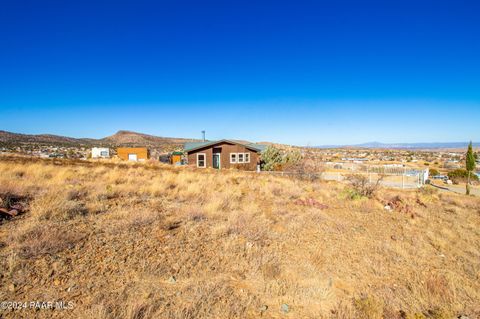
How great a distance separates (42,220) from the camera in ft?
17.7

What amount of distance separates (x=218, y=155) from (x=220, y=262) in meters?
25.9

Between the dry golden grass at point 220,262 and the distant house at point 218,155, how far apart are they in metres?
21.5

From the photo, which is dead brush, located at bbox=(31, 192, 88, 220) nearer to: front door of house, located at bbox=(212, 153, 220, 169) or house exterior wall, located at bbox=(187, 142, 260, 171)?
house exterior wall, located at bbox=(187, 142, 260, 171)

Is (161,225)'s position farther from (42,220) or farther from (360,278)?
(360,278)

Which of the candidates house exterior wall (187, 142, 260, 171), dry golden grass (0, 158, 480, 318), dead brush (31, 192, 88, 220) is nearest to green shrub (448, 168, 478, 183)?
house exterior wall (187, 142, 260, 171)

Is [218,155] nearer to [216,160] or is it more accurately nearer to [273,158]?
[216,160]

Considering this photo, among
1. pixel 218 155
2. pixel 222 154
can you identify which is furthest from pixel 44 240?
pixel 218 155

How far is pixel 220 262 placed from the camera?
4.59 meters

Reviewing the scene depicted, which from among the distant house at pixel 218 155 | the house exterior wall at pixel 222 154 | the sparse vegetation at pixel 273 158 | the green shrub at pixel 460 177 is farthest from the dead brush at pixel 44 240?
the green shrub at pixel 460 177

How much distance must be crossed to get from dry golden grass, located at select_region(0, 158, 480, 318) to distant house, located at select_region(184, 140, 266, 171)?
70.6 ft

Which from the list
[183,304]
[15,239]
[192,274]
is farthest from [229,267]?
[15,239]

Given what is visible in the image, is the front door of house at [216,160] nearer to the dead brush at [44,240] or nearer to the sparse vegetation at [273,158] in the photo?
the sparse vegetation at [273,158]

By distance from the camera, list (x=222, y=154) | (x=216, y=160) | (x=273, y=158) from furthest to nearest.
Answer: (x=273, y=158) < (x=216, y=160) < (x=222, y=154)

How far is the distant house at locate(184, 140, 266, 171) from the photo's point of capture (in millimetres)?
29766
